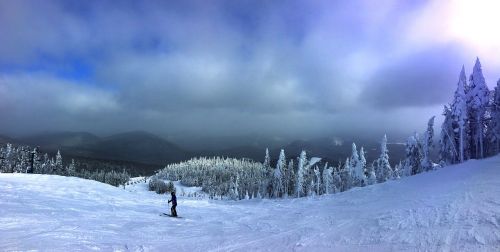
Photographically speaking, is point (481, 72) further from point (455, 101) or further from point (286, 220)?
point (286, 220)

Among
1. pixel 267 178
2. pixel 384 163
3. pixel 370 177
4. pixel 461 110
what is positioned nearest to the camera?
pixel 461 110

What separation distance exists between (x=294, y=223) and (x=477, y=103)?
4263 cm

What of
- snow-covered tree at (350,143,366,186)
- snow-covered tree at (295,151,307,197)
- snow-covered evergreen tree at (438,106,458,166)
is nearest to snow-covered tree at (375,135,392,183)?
snow-covered tree at (350,143,366,186)

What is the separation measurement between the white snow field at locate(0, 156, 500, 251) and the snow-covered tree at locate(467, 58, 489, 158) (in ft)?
75.0

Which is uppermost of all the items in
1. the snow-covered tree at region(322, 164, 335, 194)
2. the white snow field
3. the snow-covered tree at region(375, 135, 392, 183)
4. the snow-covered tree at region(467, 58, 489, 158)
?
the snow-covered tree at region(467, 58, 489, 158)

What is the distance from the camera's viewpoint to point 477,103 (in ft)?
189

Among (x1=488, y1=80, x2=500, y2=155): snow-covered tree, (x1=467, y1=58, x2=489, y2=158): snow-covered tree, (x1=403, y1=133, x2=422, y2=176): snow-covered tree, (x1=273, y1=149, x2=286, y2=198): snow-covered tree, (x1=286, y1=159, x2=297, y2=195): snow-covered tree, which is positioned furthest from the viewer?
(x1=286, y1=159, x2=297, y2=195): snow-covered tree

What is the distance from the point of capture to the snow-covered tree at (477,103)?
56875 millimetres

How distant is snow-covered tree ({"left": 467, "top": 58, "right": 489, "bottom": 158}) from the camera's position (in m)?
56.9

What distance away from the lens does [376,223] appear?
2270 centimetres

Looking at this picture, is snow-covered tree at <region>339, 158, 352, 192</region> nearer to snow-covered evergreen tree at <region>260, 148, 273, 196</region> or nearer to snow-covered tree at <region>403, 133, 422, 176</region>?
snow-covered tree at <region>403, 133, 422, 176</region>

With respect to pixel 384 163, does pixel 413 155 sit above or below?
above

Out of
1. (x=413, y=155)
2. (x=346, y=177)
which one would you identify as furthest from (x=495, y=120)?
(x=346, y=177)

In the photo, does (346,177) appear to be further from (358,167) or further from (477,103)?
(477,103)
